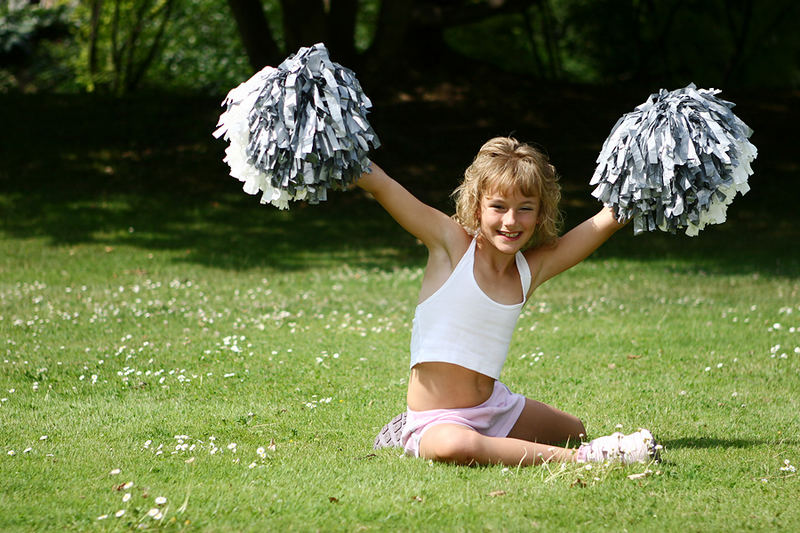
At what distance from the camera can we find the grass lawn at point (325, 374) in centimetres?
446

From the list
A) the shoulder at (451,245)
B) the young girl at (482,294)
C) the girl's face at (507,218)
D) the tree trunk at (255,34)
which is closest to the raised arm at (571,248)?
the young girl at (482,294)

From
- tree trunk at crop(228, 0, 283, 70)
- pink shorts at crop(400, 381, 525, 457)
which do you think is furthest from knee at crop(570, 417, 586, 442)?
tree trunk at crop(228, 0, 283, 70)

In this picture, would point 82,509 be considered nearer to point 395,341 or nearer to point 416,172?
point 395,341

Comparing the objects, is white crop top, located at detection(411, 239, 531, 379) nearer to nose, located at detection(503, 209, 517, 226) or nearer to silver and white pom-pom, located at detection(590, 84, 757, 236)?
nose, located at detection(503, 209, 517, 226)

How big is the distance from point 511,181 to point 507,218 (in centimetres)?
20

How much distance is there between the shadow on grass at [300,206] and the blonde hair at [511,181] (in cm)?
839

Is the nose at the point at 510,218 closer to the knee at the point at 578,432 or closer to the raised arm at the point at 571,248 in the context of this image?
the raised arm at the point at 571,248

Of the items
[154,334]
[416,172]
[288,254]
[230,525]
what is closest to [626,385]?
[230,525]

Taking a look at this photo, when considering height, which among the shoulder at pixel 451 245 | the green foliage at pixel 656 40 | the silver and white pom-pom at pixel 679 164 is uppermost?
the green foliage at pixel 656 40

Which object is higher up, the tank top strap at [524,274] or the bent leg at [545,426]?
the tank top strap at [524,274]

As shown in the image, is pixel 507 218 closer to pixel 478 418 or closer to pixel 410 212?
pixel 410 212

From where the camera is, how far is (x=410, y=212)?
5.06 m

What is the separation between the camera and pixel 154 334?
29.6 ft

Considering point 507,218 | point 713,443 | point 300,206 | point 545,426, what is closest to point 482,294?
point 507,218
